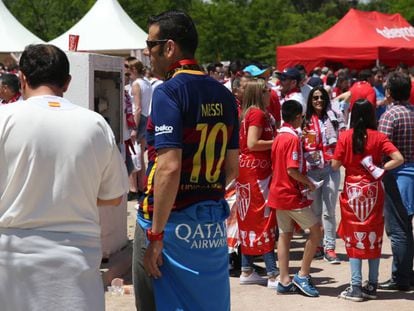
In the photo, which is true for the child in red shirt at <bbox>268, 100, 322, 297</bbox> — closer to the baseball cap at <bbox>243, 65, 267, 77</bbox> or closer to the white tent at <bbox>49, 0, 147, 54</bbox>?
the baseball cap at <bbox>243, 65, 267, 77</bbox>

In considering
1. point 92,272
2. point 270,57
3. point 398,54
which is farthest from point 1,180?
point 270,57

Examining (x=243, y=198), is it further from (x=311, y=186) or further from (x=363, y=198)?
(x=363, y=198)

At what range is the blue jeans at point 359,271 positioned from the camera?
673 centimetres

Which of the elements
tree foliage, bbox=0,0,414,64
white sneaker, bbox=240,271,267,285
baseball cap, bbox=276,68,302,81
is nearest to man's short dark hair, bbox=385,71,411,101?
white sneaker, bbox=240,271,267,285

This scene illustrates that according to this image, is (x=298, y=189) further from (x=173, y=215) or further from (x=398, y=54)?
(x=398, y=54)

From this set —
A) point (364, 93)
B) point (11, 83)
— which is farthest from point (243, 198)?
point (364, 93)

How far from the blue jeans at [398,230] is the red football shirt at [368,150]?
1.54 ft

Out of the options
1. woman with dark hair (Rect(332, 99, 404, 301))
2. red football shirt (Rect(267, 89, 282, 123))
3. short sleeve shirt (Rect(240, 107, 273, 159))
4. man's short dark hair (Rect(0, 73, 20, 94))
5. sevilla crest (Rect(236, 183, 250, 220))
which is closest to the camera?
woman with dark hair (Rect(332, 99, 404, 301))

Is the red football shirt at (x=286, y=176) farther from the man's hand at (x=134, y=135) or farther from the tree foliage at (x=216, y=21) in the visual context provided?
the tree foliage at (x=216, y=21)

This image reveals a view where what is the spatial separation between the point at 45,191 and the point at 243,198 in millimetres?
4086

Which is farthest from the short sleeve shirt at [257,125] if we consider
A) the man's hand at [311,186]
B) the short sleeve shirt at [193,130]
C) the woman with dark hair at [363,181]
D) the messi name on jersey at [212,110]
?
the messi name on jersey at [212,110]

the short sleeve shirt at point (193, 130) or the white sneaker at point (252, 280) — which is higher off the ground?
the short sleeve shirt at point (193, 130)

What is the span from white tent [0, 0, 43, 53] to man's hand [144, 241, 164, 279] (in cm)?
2194

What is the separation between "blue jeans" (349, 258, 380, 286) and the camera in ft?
22.1
